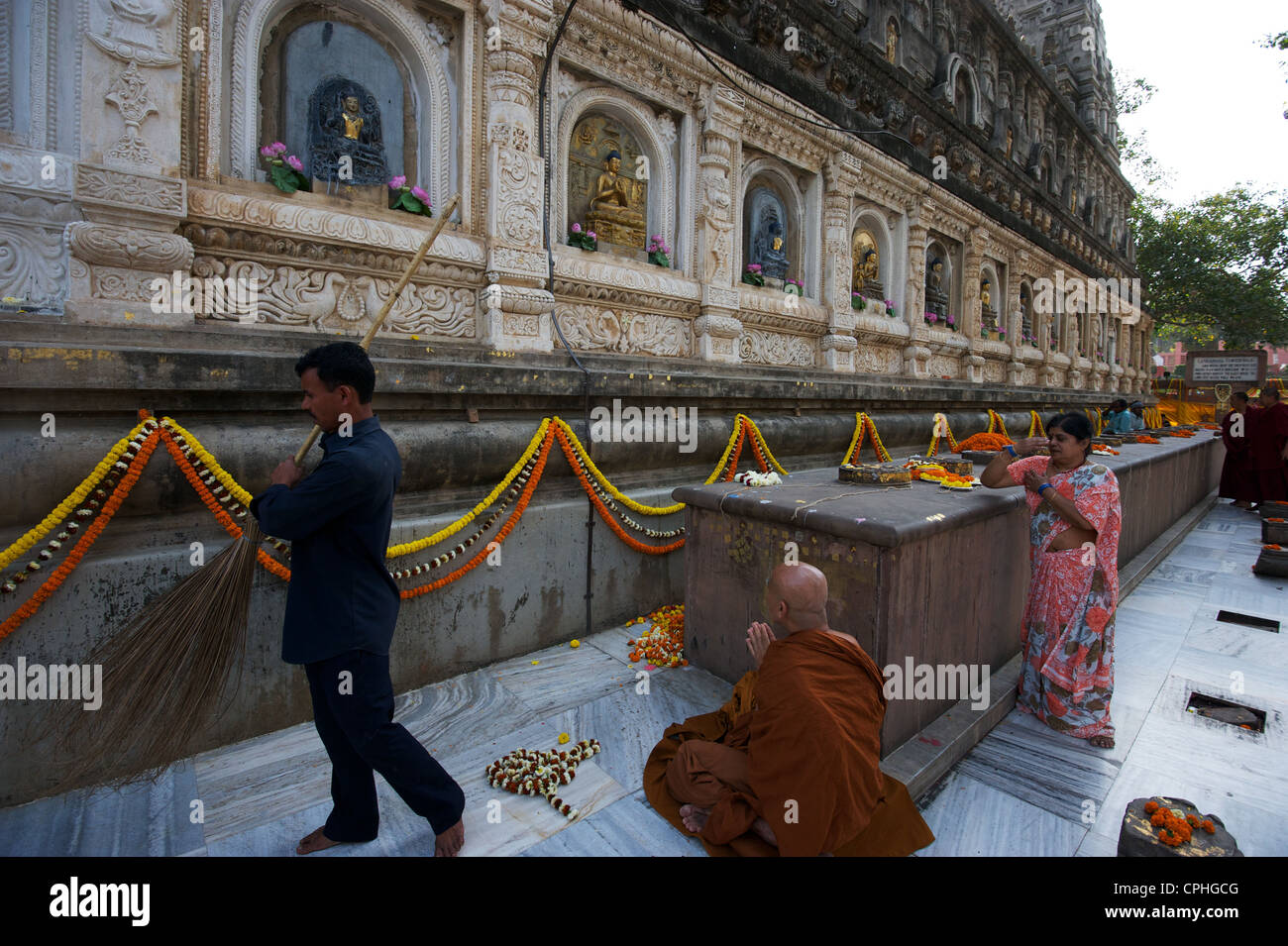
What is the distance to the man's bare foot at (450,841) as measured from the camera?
220 cm

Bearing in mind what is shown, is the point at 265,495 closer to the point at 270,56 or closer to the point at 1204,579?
the point at 270,56

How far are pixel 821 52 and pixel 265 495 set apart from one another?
366 inches

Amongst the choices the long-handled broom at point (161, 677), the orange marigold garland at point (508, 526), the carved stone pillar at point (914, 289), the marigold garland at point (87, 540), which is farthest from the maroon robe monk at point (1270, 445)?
the marigold garland at point (87, 540)

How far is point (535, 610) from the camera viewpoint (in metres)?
4.17

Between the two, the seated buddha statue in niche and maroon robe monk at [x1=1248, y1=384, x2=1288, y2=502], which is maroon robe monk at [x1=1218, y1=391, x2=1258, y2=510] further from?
the seated buddha statue in niche

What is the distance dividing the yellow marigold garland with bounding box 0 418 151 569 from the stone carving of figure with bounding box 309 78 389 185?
267 centimetres

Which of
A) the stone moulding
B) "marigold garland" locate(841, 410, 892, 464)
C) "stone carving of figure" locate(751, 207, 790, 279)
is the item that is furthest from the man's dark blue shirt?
"stone carving of figure" locate(751, 207, 790, 279)

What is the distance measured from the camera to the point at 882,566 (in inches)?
109

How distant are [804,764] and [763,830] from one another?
39 cm

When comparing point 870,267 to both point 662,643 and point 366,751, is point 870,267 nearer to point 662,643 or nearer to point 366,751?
point 662,643

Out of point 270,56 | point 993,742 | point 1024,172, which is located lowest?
point 993,742

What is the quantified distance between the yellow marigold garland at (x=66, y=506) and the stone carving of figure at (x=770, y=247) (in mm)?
6891

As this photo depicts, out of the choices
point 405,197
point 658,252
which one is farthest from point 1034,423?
point 405,197
